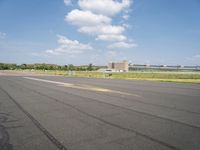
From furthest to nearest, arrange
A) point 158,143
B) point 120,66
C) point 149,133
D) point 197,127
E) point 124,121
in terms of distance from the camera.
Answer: point 120,66, point 124,121, point 197,127, point 149,133, point 158,143

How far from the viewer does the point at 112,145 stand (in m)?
3.61

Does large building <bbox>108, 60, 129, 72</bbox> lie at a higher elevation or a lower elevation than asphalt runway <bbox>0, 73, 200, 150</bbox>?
higher

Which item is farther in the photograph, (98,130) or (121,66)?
(121,66)

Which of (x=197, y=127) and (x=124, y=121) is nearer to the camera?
(x=197, y=127)

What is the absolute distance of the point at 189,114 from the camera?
6395mm

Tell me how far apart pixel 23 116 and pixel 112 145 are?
3555mm

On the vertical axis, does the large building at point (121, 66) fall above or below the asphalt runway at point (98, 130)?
above

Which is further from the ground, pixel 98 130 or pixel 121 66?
pixel 121 66

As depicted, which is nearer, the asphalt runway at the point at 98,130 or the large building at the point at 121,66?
the asphalt runway at the point at 98,130

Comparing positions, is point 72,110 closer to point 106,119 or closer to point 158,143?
point 106,119

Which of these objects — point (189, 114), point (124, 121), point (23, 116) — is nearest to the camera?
point (124, 121)

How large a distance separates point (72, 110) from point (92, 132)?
253cm

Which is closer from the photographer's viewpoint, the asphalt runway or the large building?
the asphalt runway

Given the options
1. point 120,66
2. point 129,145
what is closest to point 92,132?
point 129,145
